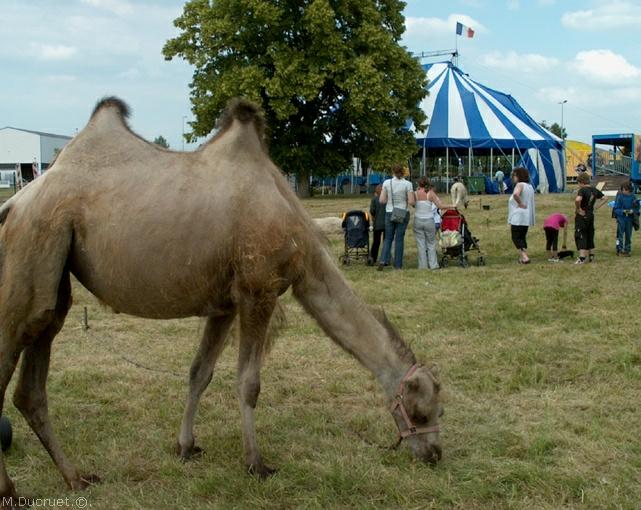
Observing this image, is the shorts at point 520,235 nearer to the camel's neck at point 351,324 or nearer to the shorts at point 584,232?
the shorts at point 584,232

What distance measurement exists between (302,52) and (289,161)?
5290 mm

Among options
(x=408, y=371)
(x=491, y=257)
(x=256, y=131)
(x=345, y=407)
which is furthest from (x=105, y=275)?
(x=491, y=257)

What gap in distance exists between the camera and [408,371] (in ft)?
15.3

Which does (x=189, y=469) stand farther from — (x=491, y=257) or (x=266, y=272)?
(x=491, y=257)

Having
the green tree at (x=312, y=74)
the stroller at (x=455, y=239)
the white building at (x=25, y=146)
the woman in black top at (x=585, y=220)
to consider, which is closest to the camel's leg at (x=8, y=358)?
the stroller at (x=455, y=239)

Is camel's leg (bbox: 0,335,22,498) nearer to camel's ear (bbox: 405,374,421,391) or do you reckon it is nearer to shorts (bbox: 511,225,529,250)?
camel's ear (bbox: 405,374,421,391)

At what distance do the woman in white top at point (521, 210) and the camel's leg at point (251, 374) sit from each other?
10.7 meters

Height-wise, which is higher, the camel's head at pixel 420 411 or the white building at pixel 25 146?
→ the white building at pixel 25 146

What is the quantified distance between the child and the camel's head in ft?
40.3

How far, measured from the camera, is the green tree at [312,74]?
33188 mm

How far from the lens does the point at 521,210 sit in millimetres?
14438

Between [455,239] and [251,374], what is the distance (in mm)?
10376

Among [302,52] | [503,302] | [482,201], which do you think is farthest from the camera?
[302,52]

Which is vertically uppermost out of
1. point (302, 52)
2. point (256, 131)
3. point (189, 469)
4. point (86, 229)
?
point (302, 52)
